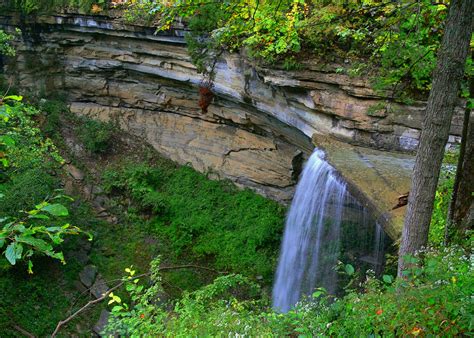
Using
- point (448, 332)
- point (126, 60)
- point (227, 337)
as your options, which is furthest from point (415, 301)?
point (126, 60)

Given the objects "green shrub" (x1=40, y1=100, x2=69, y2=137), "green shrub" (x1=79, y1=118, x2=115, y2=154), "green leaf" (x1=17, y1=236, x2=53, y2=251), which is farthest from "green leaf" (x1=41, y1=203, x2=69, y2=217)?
"green shrub" (x1=40, y1=100, x2=69, y2=137)

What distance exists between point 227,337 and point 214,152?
30.0ft

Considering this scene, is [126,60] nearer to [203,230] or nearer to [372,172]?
[203,230]

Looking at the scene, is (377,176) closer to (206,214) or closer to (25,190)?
(206,214)

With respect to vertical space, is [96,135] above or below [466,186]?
below

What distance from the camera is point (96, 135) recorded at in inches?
500

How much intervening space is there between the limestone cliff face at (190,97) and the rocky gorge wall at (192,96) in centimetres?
3

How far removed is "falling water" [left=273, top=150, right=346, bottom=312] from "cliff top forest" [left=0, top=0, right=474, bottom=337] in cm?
5

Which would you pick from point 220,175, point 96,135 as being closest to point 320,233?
point 220,175

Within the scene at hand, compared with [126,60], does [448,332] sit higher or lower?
lower

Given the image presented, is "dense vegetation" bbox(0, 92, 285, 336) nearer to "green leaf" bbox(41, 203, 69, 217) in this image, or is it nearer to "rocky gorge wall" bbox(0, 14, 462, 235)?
"rocky gorge wall" bbox(0, 14, 462, 235)

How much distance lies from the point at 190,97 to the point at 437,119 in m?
9.58

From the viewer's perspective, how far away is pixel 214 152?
1238 cm

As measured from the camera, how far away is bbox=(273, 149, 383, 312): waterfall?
21.0 ft
